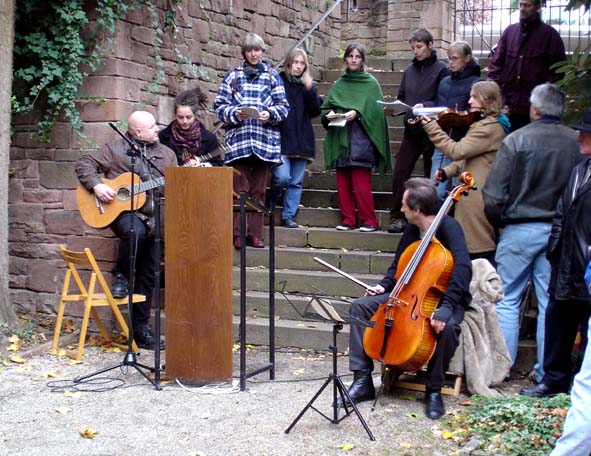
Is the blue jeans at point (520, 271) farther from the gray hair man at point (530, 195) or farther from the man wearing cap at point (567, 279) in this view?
the man wearing cap at point (567, 279)

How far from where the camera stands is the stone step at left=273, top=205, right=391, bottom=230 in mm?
8602

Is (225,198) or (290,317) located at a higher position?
(225,198)

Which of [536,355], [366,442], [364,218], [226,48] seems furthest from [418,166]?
[366,442]

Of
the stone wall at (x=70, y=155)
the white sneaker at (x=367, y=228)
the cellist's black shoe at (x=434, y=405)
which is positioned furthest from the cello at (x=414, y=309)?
the stone wall at (x=70, y=155)

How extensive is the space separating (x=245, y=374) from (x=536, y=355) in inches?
83.7

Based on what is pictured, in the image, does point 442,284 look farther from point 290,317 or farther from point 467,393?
point 290,317

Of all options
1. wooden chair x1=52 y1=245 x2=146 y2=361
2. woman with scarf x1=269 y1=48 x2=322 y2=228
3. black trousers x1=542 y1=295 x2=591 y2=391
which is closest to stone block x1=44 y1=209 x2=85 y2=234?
wooden chair x1=52 y1=245 x2=146 y2=361

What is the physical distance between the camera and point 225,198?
6.01 meters

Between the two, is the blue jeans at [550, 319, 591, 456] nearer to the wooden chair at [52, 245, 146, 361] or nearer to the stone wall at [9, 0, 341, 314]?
the wooden chair at [52, 245, 146, 361]

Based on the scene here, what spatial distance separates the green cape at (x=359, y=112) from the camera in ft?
27.6

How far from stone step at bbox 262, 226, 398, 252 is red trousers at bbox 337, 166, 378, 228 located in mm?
185

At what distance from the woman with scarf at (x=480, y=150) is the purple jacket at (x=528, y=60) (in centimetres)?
111

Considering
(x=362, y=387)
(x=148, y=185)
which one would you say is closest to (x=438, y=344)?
(x=362, y=387)

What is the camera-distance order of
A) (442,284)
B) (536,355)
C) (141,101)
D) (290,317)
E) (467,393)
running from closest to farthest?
(442,284) < (467,393) < (536,355) < (290,317) < (141,101)
